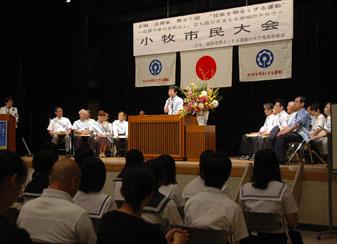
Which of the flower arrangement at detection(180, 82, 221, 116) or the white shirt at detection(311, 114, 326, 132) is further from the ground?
the flower arrangement at detection(180, 82, 221, 116)

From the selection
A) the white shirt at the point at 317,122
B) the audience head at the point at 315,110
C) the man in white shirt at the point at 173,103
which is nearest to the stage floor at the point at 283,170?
the man in white shirt at the point at 173,103

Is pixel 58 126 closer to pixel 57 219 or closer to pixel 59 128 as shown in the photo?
pixel 59 128

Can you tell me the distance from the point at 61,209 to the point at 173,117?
4.96 m

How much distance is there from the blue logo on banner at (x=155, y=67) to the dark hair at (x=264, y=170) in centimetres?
650

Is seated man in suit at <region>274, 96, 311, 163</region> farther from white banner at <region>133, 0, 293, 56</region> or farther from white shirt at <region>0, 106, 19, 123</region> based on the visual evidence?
white shirt at <region>0, 106, 19, 123</region>

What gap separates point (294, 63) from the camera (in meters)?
9.05

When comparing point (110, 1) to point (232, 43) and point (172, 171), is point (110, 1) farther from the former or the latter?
point (172, 171)

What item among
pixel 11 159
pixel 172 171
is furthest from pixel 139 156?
pixel 11 159

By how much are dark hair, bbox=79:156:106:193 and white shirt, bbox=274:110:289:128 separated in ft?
18.4

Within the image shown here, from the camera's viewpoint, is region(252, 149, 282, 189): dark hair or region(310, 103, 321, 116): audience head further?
region(310, 103, 321, 116): audience head

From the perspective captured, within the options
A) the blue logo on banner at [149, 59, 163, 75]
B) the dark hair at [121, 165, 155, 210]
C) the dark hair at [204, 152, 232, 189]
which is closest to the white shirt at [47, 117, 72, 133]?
the blue logo on banner at [149, 59, 163, 75]

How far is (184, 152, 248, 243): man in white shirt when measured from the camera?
2346 mm

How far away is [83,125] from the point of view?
986 cm

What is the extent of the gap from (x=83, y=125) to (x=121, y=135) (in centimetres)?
87
